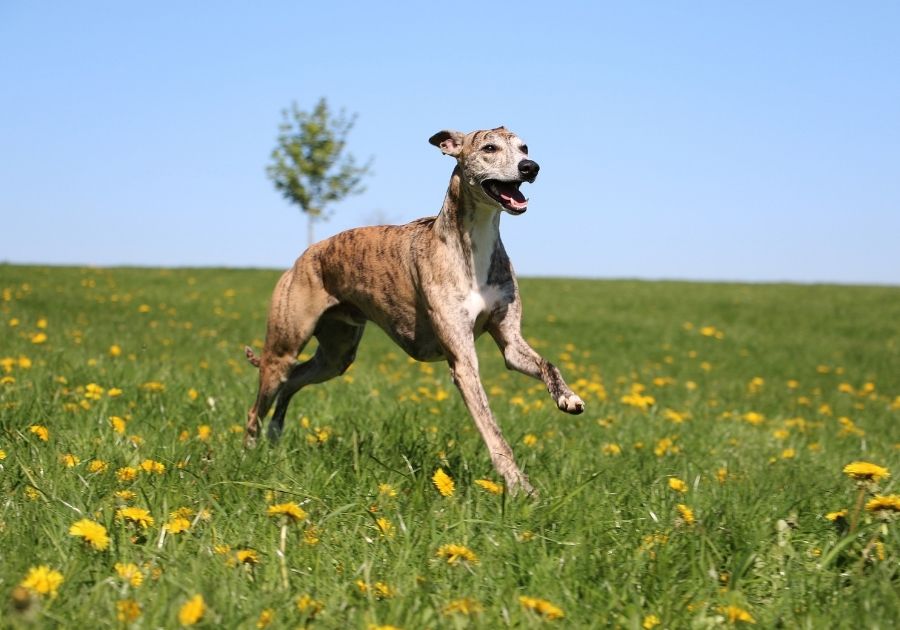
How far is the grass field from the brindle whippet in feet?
1.55

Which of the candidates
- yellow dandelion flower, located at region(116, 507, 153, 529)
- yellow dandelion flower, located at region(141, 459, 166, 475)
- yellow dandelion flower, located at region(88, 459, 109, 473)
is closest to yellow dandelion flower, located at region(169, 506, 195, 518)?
yellow dandelion flower, located at region(116, 507, 153, 529)

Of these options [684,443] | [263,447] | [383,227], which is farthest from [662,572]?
[684,443]

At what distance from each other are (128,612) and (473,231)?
2481 millimetres

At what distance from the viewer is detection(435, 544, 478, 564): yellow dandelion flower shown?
2.82m

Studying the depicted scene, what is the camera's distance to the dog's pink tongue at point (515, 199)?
4.19 metres

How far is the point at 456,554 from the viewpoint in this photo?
9.35 feet

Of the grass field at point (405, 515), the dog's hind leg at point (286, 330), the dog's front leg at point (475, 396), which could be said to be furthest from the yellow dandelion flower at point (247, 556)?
the dog's hind leg at point (286, 330)

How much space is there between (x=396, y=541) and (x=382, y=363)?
964cm

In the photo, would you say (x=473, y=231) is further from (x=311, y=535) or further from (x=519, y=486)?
(x=311, y=535)

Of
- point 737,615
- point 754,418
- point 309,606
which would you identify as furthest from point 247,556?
point 754,418

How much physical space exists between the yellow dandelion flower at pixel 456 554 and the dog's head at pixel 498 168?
1.80m

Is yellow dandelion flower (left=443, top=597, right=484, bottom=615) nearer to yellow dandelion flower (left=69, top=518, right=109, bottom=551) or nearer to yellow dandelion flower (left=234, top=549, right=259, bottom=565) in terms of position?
yellow dandelion flower (left=234, top=549, right=259, bottom=565)

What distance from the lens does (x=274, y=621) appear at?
96.9 inches

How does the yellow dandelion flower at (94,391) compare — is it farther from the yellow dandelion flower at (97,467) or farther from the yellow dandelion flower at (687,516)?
the yellow dandelion flower at (687,516)
